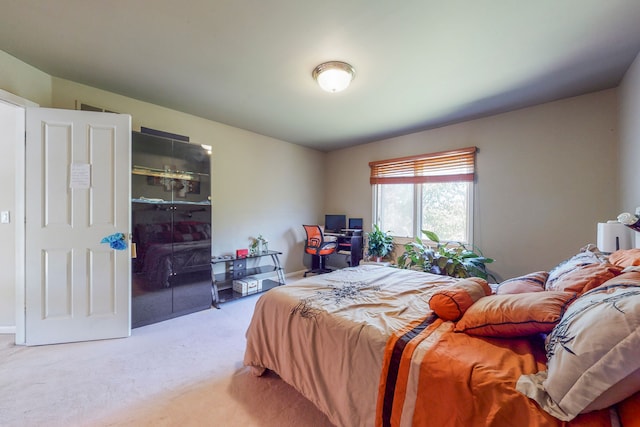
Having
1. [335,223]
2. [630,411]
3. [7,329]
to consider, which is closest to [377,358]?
[630,411]

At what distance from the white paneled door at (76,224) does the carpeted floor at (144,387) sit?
216mm

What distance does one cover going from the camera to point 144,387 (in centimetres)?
173

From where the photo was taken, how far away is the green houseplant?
303 centimetres

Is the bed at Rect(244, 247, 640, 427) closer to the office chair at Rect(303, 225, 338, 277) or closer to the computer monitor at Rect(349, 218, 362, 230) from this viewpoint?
the office chair at Rect(303, 225, 338, 277)

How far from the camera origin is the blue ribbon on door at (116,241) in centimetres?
239

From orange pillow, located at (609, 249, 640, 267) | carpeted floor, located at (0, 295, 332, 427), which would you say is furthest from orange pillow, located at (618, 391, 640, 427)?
carpeted floor, located at (0, 295, 332, 427)

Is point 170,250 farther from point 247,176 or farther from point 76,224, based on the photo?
point 247,176

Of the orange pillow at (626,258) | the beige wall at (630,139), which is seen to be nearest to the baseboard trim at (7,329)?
the orange pillow at (626,258)

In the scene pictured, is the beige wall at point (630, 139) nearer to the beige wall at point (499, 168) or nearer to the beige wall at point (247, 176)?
the beige wall at point (499, 168)

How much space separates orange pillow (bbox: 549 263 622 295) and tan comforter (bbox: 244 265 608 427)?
0.44 m

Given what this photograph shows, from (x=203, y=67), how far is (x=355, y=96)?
1561 millimetres

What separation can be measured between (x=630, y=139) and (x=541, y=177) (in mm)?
802

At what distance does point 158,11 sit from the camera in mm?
1661

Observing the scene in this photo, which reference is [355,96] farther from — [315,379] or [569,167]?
[315,379]
